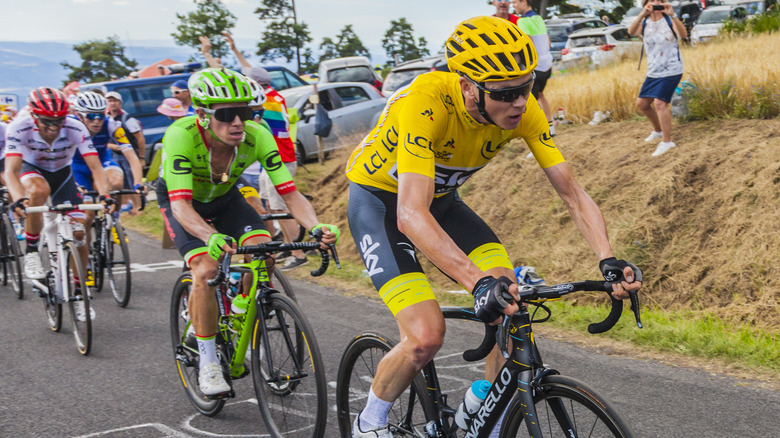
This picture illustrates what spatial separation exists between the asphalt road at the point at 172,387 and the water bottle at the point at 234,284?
872 mm

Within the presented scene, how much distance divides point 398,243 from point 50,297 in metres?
5.00

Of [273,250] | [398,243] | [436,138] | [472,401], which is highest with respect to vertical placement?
[436,138]

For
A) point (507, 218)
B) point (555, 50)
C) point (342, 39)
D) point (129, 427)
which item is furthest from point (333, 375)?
point (342, 39)

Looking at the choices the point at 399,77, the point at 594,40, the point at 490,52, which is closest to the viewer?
the point at 490,52

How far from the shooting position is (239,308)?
14.3ft

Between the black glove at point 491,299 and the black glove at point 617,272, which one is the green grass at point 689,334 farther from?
the black glove at point 491,299

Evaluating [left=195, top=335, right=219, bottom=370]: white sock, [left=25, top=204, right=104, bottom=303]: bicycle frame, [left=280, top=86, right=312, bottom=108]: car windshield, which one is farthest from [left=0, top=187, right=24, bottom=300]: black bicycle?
[left=280, top=86, right=312, bottom=108]: car windshield

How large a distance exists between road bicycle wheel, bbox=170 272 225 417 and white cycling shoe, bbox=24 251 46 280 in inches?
104

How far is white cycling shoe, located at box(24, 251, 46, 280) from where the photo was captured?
7.11 m

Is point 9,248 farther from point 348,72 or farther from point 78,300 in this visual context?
point 348,72

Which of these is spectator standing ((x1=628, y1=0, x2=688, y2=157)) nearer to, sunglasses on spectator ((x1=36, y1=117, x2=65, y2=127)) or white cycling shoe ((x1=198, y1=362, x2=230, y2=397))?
white cycling shoe ((x1=198, y1=362, x2=230, y2=397))

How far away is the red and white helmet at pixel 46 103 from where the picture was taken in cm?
667

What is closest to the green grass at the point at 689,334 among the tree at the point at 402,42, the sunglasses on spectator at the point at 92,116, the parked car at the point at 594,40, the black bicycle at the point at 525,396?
the black bicycle at the point at 525,396

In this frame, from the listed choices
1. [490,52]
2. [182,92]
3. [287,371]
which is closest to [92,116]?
[182,92]
